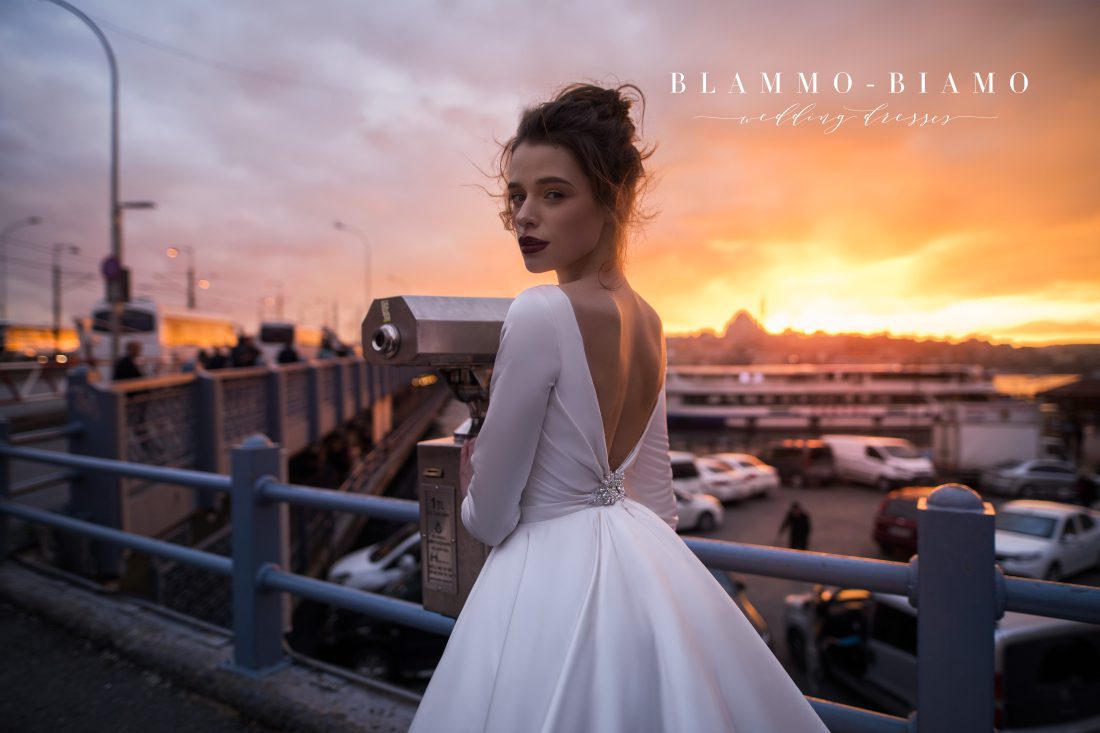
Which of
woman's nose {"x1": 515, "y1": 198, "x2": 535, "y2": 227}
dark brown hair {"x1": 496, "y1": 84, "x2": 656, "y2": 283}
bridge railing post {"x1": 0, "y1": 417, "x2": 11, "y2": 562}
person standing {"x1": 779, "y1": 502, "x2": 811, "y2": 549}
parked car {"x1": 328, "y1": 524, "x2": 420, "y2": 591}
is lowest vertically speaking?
person standing {"x1": 779, "y1": 502, "x2": 811, "y2": 549}

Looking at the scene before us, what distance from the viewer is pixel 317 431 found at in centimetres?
1447

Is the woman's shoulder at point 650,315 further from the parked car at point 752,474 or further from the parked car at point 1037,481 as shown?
the parked car at point 1037,481

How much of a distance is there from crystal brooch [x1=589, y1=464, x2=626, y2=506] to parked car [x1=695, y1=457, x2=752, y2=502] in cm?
2280

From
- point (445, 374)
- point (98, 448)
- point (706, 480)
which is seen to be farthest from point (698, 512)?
point (445, 374)

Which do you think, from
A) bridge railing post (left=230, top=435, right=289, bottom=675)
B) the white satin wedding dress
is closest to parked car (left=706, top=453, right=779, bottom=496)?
bridge railing post (left=230, top=435, right=289, bottom=675)

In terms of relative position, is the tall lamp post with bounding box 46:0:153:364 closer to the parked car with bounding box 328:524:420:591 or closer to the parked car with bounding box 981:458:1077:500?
the parked car with bounding box 328:524:420:591

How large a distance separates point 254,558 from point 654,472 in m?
1.95

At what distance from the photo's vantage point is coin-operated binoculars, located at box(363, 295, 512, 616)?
1.43 m

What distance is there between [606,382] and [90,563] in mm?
6575

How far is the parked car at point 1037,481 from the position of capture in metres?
26.1

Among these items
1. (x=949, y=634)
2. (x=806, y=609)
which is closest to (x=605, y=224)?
(x=949, y=634)

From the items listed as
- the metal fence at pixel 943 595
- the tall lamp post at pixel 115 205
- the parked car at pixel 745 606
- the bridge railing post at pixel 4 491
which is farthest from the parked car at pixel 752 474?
the metal fence at pixel 943 595

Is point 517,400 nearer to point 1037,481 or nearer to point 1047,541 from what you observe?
point 1047,541

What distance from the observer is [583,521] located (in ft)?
3.79
